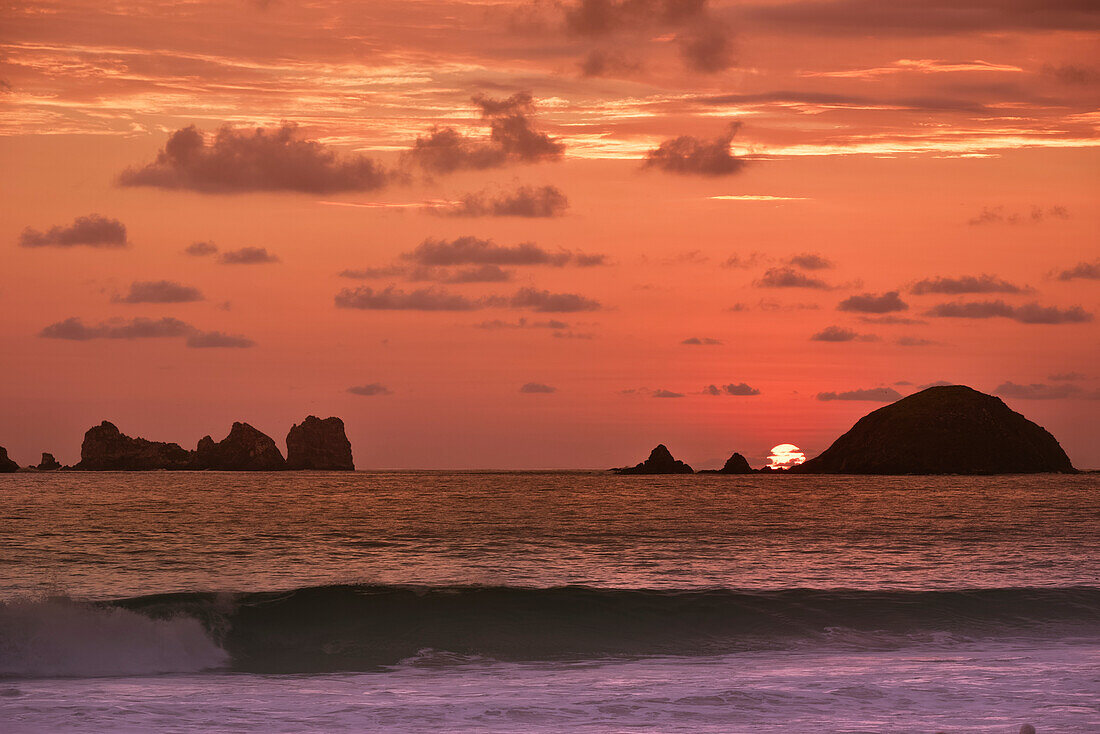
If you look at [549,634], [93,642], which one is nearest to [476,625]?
[549,634]

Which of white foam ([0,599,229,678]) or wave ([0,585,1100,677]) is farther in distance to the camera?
wave ([0,585,1100,677])

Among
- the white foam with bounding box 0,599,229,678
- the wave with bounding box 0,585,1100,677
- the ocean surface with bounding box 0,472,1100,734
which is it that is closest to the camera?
the ocean surface with bounding box 0,472,1100,734

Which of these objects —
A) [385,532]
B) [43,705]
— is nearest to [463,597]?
[43,705]

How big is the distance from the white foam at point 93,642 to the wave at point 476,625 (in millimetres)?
49

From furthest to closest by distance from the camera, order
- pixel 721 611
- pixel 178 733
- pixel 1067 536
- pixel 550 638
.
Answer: pixel 1067 536, pixel 721 611, pixel 550 638, pixel 178 733

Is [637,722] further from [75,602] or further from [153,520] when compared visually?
[153,520]

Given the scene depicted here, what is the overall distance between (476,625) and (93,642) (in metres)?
10.3

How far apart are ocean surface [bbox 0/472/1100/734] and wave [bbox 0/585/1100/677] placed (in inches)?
4.2

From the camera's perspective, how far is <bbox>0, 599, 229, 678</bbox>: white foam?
26438mm

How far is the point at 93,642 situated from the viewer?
92.7ft

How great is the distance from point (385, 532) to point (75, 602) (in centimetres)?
3627

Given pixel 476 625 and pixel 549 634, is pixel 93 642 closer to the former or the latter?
pixel 476 625

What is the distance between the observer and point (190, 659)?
91.2 ft

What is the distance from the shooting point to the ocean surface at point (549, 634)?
1855 cm
